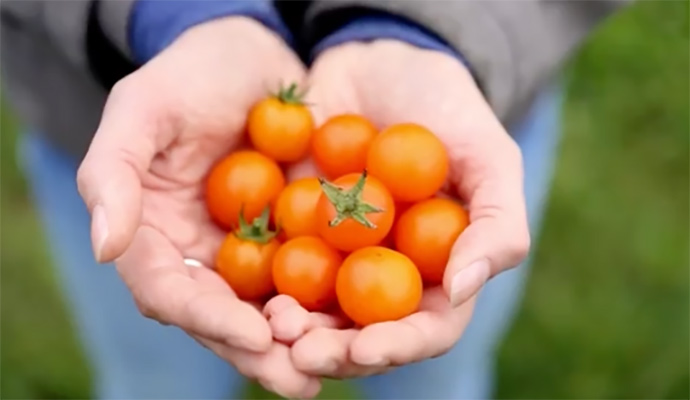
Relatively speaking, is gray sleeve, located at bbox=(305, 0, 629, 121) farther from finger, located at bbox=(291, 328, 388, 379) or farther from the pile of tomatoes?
finger, located at bbox=(291, 328, 388, 379)

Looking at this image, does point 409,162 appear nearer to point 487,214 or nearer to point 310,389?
point 487,214

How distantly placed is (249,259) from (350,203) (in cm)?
17

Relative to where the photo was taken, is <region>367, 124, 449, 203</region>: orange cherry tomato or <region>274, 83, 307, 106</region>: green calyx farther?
<region>274, 83, 307, 106</region>: green calyx

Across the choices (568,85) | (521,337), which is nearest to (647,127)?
(568,85)

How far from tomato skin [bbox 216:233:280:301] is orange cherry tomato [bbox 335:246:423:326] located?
120 mm

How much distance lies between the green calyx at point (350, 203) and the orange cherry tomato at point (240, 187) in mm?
177

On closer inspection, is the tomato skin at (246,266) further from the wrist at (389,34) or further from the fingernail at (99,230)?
the wrist at (389,34)

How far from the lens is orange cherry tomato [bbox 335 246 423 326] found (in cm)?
131

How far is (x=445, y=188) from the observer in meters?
1.52

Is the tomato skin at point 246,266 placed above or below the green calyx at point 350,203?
below

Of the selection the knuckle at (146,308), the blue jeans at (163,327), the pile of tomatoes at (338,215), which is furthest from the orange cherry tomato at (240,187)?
the blue jeans at (163,327)

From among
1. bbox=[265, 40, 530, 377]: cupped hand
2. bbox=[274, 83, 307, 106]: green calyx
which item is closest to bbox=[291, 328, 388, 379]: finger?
bbox=[265, 40, 530, 377]: cupped hand

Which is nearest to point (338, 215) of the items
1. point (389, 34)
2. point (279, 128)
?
point (279, 128)

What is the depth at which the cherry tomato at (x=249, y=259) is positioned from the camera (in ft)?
4.62
